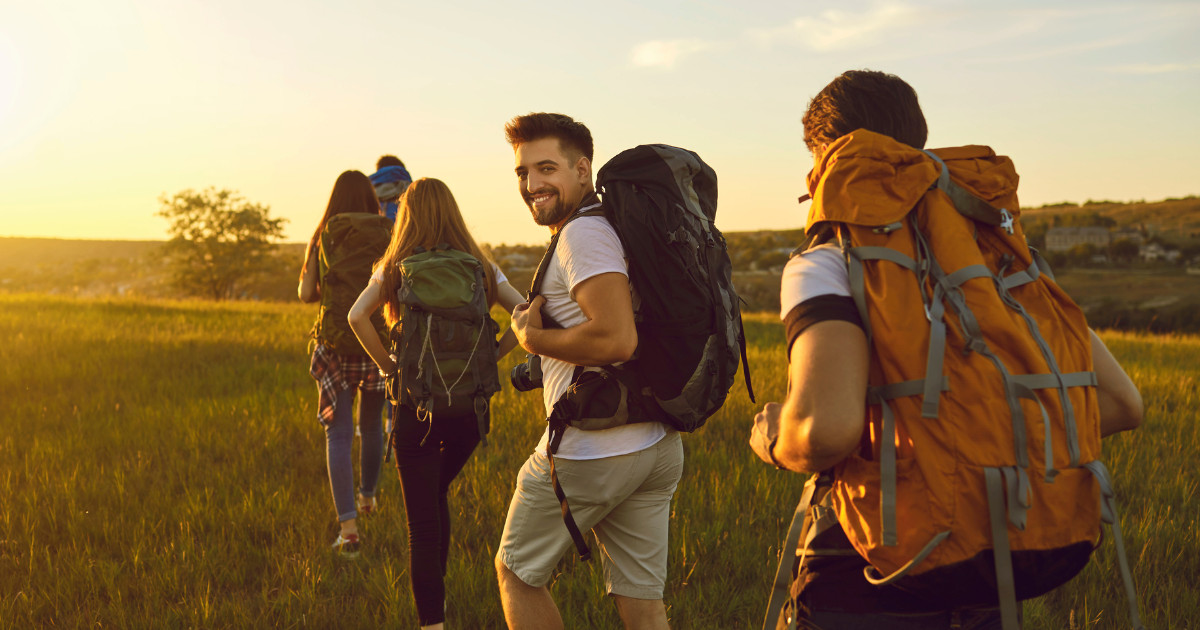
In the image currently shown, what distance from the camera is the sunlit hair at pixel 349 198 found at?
4.80 metres

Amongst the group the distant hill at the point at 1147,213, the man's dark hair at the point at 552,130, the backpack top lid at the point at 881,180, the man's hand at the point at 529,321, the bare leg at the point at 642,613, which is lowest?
the bare leg at the point at 642,613

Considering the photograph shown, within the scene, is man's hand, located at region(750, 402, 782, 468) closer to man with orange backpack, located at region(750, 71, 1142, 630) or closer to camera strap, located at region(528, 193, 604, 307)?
man with orange backpack, located at region(750, 71, 1142, 630)

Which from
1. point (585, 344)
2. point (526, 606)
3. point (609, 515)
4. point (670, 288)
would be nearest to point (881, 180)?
point (670, 288)

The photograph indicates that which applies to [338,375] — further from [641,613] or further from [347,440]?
[641,613]

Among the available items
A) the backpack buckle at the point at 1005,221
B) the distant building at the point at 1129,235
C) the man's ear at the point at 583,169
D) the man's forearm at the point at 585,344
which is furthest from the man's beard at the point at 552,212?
the distant building at the point at 1129,235

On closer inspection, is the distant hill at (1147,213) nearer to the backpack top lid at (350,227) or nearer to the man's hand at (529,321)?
the backpack top lid at (350,227)

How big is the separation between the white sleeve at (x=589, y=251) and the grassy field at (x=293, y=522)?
224 cm

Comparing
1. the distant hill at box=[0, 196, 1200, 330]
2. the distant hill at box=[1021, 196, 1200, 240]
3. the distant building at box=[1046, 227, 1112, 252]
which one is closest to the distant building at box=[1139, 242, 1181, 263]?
the distant hill at box=[0, 196, 1200, 330]

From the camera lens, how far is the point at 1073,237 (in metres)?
102

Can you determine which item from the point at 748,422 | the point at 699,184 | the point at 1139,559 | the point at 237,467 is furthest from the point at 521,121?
the point at 748,422

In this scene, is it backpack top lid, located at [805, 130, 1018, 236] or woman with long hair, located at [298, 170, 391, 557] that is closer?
backpack top lid, located at [805, 130, 1018, 236]

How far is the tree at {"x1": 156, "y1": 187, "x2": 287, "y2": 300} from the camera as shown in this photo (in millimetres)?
56075

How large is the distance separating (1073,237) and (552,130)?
118 meters

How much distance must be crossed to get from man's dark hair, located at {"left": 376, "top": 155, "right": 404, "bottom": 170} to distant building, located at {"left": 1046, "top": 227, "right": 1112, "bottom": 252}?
112 meters
